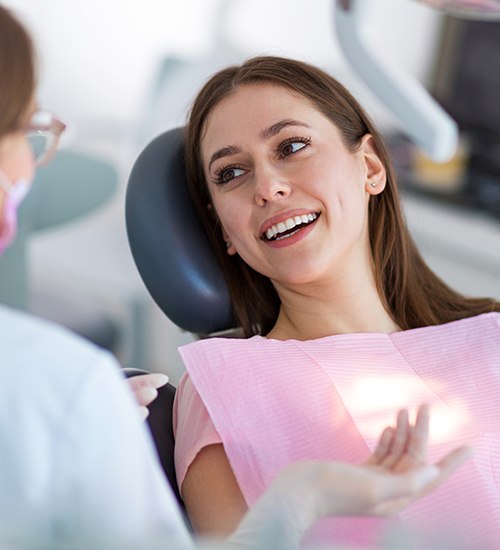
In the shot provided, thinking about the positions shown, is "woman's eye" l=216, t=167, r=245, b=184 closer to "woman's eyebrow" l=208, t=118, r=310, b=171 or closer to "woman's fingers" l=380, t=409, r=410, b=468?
"woman's eyebrow" l=208, t=118, r=310, b=171

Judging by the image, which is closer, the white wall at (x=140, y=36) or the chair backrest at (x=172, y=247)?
the chair backrest at (x=172, y=247)

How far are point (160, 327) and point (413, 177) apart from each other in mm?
1170

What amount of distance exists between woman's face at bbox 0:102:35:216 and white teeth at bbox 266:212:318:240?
59 cm

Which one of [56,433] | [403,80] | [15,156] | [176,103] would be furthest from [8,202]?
[176,103]

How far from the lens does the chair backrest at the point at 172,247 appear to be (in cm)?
144

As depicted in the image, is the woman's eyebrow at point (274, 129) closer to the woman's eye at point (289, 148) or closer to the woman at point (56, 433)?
the woman's eye at point (289, 148)

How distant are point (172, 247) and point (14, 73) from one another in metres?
0.67

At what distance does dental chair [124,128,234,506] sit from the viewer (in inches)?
56.6

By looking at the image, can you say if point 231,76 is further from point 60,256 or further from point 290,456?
point 60,256

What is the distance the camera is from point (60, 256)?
2.96m

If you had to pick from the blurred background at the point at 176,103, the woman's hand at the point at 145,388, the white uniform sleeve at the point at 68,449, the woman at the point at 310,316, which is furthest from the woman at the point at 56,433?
the blurred background at the point at 176,103

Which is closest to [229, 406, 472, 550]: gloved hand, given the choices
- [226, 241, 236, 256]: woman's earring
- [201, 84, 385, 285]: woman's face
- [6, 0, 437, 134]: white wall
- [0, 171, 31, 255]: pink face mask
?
[0, 171, 31, 255]: pink face mask

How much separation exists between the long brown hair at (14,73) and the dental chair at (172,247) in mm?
642

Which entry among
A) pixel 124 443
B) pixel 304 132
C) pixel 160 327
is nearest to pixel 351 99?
pixel 304 132
